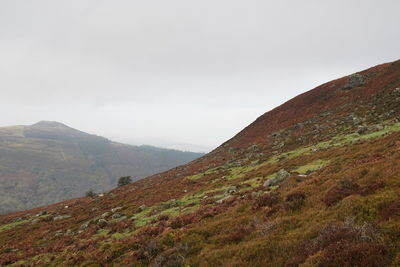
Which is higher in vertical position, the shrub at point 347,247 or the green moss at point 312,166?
the green moss at point 312,166

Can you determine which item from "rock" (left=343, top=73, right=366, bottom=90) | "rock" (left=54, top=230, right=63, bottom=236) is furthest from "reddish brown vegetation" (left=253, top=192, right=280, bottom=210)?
"rock" (left=343, top=73, right=366, bottom=90)

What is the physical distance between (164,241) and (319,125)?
33.3m

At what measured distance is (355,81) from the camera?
48.1 metres

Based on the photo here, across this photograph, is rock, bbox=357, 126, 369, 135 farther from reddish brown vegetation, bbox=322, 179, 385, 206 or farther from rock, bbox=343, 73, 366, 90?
rock, bbox=343, 73, 366, 90

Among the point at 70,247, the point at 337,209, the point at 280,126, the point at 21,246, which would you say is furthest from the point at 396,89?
the point at 21,246

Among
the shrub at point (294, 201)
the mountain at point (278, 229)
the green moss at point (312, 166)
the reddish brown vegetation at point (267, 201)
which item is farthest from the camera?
the green moss at point (312, 166)

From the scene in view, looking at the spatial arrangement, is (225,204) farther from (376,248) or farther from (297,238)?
(376,248)

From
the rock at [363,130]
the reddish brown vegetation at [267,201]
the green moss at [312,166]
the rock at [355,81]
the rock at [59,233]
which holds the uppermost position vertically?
the rock at [355,81]

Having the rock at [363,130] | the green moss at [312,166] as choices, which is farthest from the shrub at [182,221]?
the rock at [363,130]

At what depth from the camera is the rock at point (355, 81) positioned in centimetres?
4676

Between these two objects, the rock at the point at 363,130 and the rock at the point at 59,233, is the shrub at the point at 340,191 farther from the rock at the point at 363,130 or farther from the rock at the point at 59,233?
the rock at the point at 59,233

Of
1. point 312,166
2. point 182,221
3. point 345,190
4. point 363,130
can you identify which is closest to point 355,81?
point 363,130

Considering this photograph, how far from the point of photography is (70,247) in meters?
17.1

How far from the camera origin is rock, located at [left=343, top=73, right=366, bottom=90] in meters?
46.8
